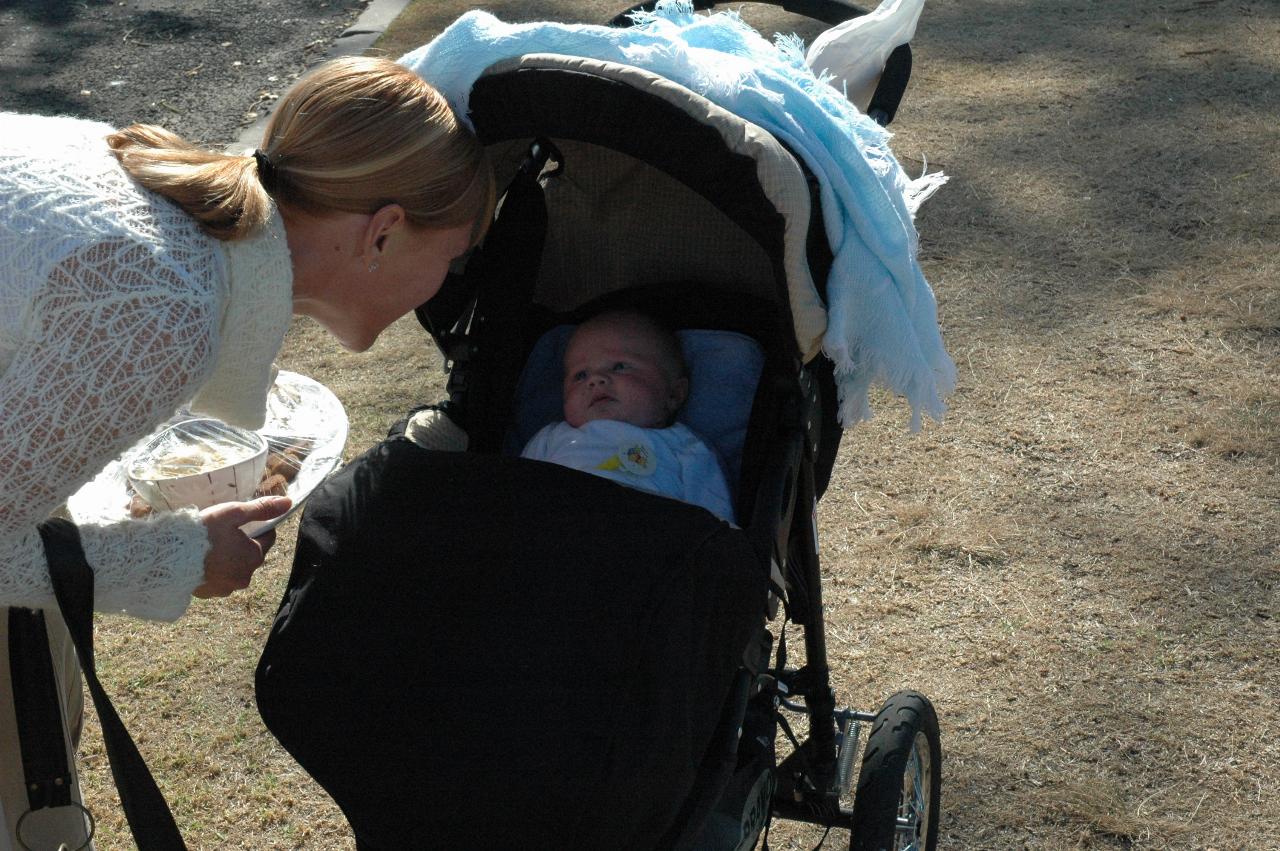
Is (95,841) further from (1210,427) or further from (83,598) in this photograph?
(1210,427)

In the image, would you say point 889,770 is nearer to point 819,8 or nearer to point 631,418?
point 631,418

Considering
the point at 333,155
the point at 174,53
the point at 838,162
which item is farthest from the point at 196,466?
the point at 174,53

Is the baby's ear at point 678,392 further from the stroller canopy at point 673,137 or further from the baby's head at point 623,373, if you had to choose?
the stroller canopy at point 673,137

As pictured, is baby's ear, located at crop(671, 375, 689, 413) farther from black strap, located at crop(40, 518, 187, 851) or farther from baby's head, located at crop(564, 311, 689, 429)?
black strap, located at crop(40, 518, 187, 851)

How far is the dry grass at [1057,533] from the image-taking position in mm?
2383

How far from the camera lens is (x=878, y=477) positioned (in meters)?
3.19

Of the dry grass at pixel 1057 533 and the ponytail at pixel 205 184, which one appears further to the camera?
the dry grass at pixel 1057 533

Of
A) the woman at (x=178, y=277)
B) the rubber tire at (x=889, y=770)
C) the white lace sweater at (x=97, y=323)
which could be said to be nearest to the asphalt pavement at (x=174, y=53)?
the woman at (x=178, y=277)

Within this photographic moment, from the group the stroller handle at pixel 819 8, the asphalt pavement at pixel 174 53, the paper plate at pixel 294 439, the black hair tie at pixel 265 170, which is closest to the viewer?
the black hair tie at pixel 265 170

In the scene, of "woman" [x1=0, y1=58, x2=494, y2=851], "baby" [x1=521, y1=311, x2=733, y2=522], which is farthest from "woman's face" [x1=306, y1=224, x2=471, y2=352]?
"baby" [x1=521, y1=311, x2=733, y2=522]

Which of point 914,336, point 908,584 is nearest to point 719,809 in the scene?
point 914,336

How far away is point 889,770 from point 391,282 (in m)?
1.06

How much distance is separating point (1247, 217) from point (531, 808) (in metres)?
3.66

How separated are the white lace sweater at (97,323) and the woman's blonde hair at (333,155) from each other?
41mm
